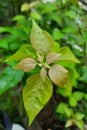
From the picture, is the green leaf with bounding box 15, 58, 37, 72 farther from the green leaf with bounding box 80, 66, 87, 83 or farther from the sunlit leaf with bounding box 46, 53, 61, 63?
the green leaf with bounding box 80, 66, 87, 83

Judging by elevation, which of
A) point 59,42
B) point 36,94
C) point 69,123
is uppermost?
point 36,94

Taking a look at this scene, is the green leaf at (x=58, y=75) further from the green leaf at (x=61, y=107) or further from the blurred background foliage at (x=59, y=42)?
the green leaf at (x=61, y=107)

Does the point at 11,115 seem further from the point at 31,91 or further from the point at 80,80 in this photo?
the point at 31,91

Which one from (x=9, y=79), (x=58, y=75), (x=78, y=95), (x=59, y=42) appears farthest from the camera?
(x=59, y=42)

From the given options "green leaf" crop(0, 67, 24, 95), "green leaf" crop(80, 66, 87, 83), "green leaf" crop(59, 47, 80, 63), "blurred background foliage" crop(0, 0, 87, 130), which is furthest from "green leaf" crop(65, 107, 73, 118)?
"green leaf" crop(59, 47, 80, 63)

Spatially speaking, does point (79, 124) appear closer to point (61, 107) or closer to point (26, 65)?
point (61, 107)

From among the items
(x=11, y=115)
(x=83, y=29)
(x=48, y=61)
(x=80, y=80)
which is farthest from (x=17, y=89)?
(x=48, y=61)

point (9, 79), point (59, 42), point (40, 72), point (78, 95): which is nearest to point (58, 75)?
point (40, 72)
